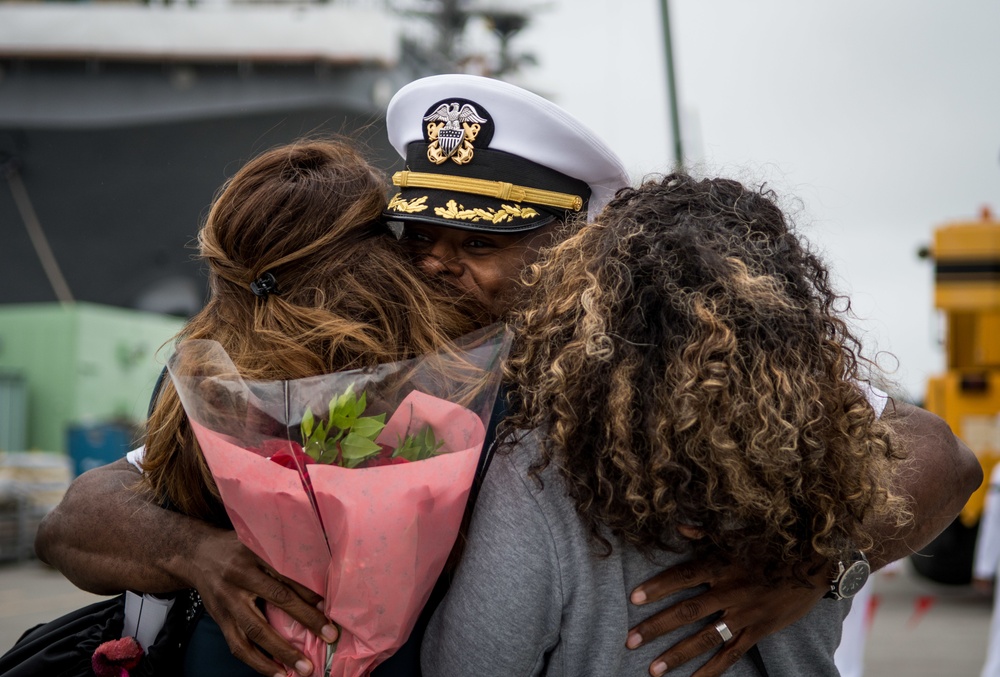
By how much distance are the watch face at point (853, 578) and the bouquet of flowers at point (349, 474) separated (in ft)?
2.08

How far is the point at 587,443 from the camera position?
1479mm

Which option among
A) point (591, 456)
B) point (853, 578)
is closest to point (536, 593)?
point (591, 456)

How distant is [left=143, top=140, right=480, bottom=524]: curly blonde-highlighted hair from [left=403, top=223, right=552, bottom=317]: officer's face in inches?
13.7

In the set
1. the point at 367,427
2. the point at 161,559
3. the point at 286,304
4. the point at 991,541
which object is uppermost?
the point at 286,304

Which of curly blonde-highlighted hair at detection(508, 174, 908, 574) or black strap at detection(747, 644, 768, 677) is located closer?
curly blonde-highlighted hair at detection(508, 174, 908, 574)

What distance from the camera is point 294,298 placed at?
5.76 feet

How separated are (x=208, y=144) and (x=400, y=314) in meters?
21.8

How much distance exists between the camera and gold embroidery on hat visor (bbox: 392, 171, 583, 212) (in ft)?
7.66

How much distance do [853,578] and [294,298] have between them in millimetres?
1039

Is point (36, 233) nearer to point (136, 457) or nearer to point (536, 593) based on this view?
point (136, 457)

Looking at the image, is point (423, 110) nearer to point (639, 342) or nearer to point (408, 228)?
point (408, 228)

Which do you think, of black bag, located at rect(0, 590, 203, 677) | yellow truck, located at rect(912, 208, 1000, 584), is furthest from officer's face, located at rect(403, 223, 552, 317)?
yellow truck, located at rect(912, 208, 1000, 584)

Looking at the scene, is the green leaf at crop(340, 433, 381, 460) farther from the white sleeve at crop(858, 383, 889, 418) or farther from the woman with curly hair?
the white sleeve at crop(858, 383, 889, 418)

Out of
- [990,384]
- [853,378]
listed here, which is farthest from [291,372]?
[990,384]
